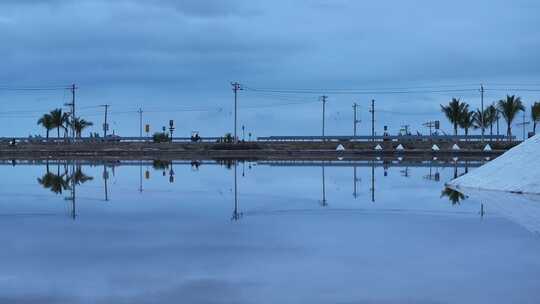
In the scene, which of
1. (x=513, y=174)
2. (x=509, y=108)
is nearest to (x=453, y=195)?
(x=513, y=174)

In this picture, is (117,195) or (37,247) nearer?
(37,247)

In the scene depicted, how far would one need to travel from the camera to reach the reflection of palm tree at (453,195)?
65.2 ft

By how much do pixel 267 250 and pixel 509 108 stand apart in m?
71.0

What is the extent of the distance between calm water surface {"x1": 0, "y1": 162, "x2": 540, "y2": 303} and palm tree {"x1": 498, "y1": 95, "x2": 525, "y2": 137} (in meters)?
59.7

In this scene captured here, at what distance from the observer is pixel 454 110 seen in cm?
8350

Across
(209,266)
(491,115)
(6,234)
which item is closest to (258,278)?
(209,266)

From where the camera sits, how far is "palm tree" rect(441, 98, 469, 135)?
83.5 metres

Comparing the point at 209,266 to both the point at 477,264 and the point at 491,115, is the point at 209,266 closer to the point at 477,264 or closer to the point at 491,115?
the point at 477,264

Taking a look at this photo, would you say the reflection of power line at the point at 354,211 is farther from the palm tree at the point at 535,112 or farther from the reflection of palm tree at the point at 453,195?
the palm tree at the point at 535,112

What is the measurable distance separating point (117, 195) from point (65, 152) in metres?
51.8

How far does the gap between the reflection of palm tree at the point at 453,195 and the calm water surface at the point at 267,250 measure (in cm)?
5

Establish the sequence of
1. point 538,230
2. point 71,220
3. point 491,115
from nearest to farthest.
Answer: point 538,230
point 71,220
point 491,115

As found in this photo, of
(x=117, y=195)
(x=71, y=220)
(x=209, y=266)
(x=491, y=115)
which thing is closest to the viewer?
(x=209, y=266)

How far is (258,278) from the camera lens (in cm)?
878
